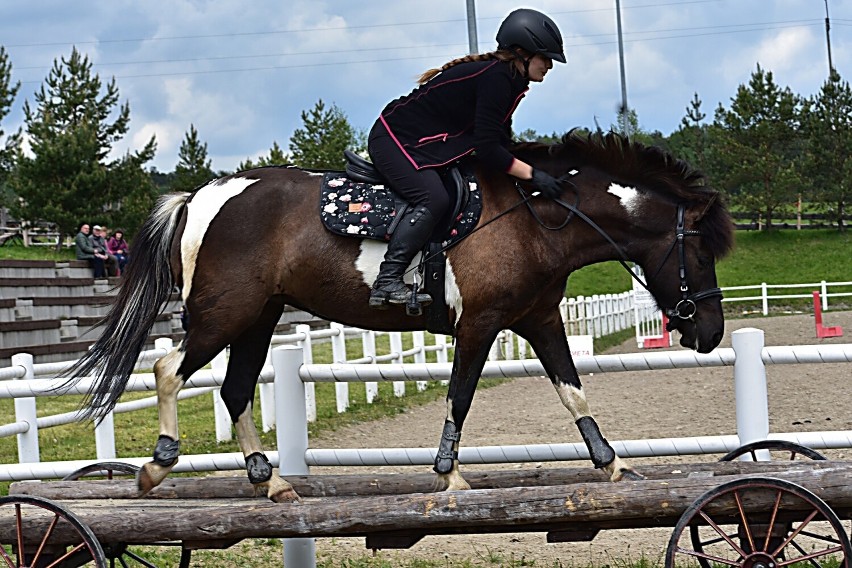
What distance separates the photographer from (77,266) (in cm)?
2638

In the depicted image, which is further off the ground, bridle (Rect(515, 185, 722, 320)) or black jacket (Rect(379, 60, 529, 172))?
black jacket (Rect(379, 60, 529, 172))

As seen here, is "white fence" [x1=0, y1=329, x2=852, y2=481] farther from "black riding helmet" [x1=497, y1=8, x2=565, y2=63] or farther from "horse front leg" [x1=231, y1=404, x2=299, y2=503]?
"black riding helmet" [x1=497, y1=8, x2=565, y2=63]

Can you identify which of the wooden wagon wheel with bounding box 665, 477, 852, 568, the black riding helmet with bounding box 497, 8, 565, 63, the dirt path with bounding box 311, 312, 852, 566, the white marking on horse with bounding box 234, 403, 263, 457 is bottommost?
the dirt path with bounding box 311, 312, 852, 566

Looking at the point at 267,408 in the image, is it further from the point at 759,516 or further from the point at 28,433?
the point at 759,516

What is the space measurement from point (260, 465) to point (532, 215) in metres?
1.82

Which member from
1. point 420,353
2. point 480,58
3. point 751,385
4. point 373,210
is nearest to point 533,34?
point 480,58

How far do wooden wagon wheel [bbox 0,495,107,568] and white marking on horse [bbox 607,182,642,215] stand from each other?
2.86 meters

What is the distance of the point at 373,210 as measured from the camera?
4797 millimetres

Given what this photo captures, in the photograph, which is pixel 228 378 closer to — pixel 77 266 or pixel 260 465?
pixel 260 465

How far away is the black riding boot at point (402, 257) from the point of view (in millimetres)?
4621

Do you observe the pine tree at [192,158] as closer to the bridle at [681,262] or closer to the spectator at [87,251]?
the spectator at [87,251]

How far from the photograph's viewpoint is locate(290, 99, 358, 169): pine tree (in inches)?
A: 1832

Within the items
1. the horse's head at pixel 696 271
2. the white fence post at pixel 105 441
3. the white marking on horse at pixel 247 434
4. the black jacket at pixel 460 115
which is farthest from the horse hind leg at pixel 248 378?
the white fence post at pixel 105 441

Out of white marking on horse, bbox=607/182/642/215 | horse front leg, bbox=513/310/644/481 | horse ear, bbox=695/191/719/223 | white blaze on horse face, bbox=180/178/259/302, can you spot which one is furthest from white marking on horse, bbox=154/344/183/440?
horse ear, bbox=695/191/719/223
